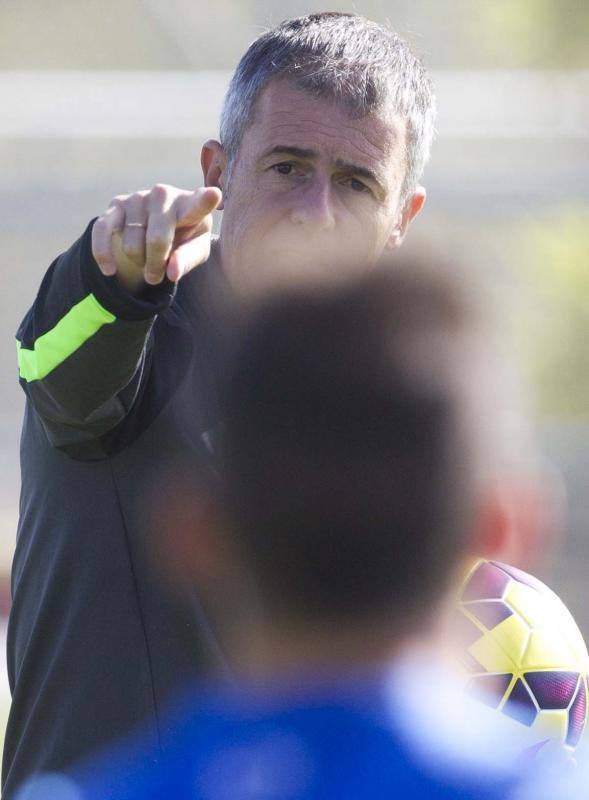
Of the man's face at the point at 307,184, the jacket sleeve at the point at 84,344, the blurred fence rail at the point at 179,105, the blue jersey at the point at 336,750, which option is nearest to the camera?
the blue jersey at the point at 336,750

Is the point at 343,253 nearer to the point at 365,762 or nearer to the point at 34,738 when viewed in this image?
the point at 365,762

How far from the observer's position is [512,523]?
129cm

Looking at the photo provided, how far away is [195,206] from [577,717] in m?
0.75

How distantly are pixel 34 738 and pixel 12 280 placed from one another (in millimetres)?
7043

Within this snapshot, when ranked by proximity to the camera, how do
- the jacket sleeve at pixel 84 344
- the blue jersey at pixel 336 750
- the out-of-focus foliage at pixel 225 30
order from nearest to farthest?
1. the blue jersey at pixel 336 750
2. the jacket sleeve at pixel 84 344
3. the out-of-focus foliage at pixel 225 30

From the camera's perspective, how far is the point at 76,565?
1196mm

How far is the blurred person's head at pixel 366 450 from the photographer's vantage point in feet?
2.84

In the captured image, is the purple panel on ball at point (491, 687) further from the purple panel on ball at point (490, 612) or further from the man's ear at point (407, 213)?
the man's ear at point (407, 213)

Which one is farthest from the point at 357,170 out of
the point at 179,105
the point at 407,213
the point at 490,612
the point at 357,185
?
the point at 179,105

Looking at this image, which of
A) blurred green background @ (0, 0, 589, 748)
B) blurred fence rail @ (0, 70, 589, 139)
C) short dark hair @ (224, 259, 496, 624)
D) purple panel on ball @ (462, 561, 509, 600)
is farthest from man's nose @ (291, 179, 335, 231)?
blurred fence rail @ (0, 70, 589, 139)

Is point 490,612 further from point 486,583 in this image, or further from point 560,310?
point 560,310

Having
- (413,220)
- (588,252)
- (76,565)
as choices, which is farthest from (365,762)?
(588,252)

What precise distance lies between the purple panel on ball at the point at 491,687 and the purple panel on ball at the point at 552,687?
0.03m

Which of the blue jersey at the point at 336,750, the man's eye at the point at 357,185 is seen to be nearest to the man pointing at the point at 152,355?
the man's eye at the point at 357,185
